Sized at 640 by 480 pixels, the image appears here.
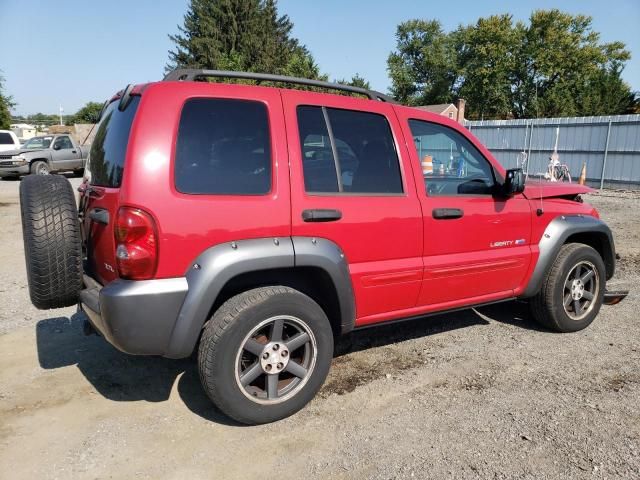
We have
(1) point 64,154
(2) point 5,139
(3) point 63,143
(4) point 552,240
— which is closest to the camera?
(4) point 552,240

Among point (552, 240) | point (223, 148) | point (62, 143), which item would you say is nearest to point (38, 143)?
point (62, 143)

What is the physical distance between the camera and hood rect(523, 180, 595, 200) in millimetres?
3932

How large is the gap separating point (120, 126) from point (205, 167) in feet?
1.99

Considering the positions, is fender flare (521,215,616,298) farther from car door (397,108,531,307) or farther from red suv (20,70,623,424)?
red suv (20,70,623,424)

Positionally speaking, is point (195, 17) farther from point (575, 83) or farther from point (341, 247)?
point (341, 247)

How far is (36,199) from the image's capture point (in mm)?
2732

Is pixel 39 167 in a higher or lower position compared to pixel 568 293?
higher

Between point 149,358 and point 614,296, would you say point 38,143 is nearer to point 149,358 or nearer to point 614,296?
point 149,358

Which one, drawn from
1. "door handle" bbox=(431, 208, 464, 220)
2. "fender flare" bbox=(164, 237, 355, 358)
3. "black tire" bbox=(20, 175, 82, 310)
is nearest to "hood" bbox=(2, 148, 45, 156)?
"black tire" bbox=(20, 175, 82, 310)

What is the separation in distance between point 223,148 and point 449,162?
176 cm

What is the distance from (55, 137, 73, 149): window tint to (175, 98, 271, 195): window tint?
18722 mm

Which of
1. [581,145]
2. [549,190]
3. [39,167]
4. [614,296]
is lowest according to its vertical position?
[614,296]

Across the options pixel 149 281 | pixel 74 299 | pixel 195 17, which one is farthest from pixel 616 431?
pixel 195 17

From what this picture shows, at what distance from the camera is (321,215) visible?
9.47 ft
